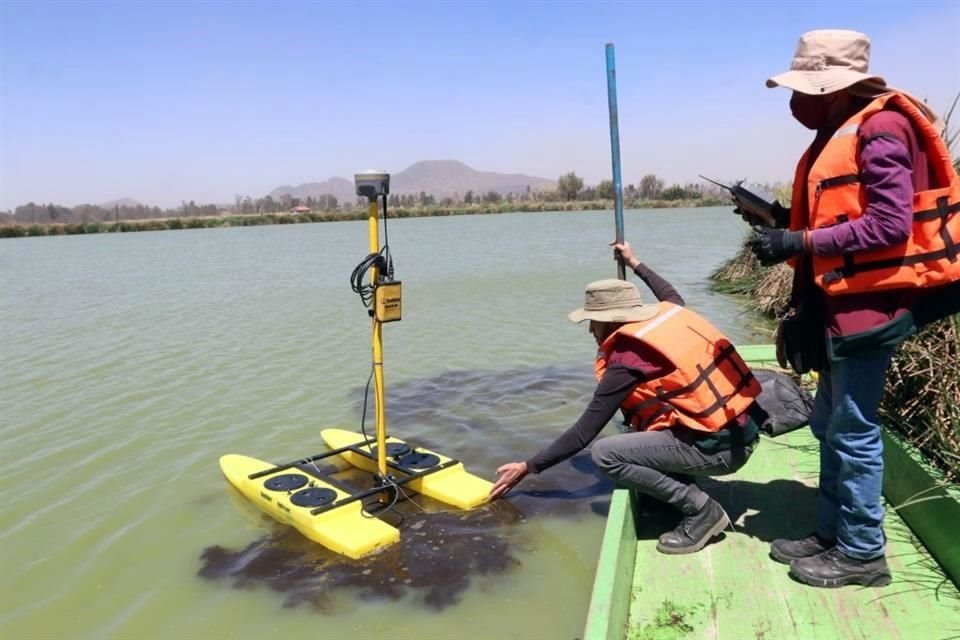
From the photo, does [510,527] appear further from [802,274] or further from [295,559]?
[802,274]

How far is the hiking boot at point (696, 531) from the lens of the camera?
326 centimetres

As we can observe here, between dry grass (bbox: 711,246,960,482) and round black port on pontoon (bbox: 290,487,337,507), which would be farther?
round black port on pontoon (bbox: 290,487,337,507)

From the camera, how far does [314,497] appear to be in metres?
4.66

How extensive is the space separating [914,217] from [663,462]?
1.48 meters

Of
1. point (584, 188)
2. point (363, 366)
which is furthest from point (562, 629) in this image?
point (584, 188)

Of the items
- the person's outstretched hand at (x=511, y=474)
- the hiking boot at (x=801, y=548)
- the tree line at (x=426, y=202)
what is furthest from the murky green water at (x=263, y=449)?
the tree line at (x=426, y=202)

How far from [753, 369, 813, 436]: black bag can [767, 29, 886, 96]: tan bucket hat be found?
5.23 feet

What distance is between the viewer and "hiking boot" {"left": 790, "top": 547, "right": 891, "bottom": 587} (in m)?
2.83

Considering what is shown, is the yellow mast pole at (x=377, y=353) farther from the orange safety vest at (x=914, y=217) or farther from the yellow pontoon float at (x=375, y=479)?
the orange safety vest at (x=914, y=217)

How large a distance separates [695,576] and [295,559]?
96.6 inches

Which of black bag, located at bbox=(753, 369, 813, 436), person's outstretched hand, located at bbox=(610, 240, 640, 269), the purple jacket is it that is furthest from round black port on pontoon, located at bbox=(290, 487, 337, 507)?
the purple jacket

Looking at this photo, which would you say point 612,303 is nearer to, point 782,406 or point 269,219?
point 782,406

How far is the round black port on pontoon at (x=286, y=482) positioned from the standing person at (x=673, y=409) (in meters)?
2.27

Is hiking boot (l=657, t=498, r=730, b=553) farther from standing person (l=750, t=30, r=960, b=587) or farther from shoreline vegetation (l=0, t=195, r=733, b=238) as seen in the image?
shoreline vegetation (l=0, t=195, r=733, b=238)
